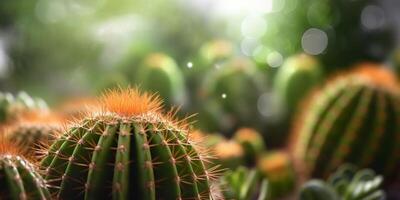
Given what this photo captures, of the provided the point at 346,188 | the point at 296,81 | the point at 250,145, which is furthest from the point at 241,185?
the point at 296,81

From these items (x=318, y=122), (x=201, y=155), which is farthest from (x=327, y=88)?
(x=201, y=155)

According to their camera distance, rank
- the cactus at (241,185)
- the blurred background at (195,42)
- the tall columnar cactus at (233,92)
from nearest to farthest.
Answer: the cactus at (241,185), the tall columnar cactus at (233,92), the blurred background at (195,42)

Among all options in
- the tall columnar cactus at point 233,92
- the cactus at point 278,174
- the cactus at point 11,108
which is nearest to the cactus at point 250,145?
the cactus at point 278,174

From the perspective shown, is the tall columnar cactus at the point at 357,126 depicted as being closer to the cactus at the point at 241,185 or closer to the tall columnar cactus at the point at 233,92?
the tall columnar cactus at the point at 233,92

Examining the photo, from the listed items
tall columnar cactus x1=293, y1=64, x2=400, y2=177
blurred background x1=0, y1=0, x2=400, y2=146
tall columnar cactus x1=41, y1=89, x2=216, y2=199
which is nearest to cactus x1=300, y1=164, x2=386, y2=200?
tall columnar cactus x1=293, y1=64, x2=400, y2=177

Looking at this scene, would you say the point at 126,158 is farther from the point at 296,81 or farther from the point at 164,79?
the point at 296,81
